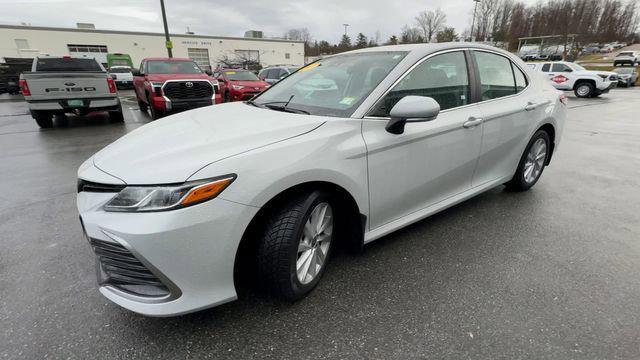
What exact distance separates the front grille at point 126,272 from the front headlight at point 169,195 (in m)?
0.21

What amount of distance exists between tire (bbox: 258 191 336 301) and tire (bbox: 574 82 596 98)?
65.8ft

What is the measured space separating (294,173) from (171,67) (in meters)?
9.90

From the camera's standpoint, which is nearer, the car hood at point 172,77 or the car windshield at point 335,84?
the car windshield at point 335,84

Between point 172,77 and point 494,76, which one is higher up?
point 494,76

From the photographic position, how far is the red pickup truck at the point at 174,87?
8883mm

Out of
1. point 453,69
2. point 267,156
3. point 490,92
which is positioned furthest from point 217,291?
point 490,92

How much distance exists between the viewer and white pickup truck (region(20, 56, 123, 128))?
7723 millimetres

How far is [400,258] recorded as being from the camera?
265cm

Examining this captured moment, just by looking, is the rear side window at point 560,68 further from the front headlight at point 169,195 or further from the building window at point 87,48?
the building window at point 87,48

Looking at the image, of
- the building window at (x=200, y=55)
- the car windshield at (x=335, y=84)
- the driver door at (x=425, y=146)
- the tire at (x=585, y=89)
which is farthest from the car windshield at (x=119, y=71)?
the tire at (x=585, y=89)

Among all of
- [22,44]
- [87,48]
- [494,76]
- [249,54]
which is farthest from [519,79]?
[249,54]

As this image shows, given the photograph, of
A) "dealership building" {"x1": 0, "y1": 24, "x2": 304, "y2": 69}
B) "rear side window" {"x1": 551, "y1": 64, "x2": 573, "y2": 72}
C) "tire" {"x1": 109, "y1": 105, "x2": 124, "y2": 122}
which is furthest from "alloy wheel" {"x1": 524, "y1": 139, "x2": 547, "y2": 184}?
"dealership building" {"x1": 0, "y1": 24, "x2": 304, "y2": 69}

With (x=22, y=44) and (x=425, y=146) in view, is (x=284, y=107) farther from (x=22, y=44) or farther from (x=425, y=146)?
(x=22, y=44)

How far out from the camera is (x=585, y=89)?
16766 mm
